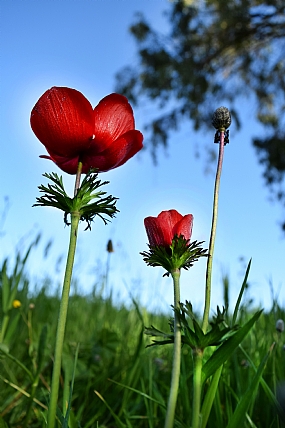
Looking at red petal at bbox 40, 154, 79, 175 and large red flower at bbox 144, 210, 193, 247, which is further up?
red petal at bbox 40, 154, 79, 175

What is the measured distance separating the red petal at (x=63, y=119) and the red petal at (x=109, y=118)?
1 cm

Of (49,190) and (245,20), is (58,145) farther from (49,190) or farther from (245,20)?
(245,20)

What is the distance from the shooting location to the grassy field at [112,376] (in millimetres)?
891

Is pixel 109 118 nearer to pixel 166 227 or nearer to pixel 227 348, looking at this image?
pixel 166 227

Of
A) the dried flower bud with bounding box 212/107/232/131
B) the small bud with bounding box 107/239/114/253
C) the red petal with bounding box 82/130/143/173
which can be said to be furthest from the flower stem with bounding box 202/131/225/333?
the small bud with bounding box 107/239/114/253

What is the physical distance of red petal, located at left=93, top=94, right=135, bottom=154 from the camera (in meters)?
0.61

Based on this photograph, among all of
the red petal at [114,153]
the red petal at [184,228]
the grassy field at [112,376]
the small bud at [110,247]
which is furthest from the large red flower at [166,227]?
the small bud at [110,247]

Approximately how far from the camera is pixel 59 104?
0.58 m

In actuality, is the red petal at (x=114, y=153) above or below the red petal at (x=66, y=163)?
above

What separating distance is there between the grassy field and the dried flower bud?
1.09ft

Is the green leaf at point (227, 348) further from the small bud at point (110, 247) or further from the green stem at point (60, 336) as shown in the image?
the small bud at point (110, 247)

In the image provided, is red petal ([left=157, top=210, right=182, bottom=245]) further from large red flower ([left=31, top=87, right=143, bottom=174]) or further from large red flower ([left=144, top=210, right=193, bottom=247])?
large red flower ([left=31, top=87, right=143, bottom=174])

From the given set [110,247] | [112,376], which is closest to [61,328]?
[110,247]

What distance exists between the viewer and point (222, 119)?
1.75ft
